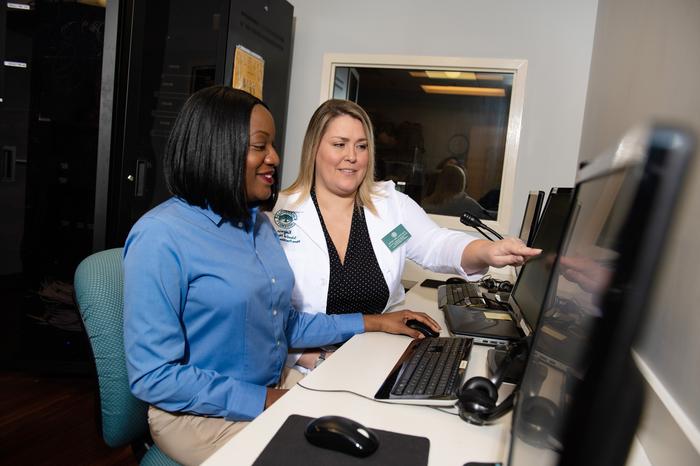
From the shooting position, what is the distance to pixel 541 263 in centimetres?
140

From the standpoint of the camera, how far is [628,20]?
2.19m

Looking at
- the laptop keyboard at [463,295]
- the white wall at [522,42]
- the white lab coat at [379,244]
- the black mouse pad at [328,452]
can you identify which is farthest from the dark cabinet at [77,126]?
the black mouse pad at [328,452]

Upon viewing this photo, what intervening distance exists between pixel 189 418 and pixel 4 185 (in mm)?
2068

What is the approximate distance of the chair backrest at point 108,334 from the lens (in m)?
1.11

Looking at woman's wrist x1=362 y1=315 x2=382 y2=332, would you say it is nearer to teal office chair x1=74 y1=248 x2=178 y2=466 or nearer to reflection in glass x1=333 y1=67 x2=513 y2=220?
teal office chair x1=74 y1=248 x2=178 y2=466

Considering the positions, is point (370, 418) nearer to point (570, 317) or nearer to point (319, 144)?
point (570, 317)

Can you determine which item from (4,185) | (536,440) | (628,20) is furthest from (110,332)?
→ (628,20)

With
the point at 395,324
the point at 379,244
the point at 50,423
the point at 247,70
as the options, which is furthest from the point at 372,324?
the point at 247,70

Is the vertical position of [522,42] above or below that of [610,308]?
above

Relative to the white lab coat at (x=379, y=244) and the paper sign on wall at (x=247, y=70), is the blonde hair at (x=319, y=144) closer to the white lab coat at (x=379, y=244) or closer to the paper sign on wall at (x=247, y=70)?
the white lab coat at (x=379, y=244)

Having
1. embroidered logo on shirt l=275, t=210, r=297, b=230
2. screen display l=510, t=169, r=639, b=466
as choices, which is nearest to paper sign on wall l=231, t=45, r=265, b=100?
embroidered logo on shirt l=275, t=210, r=297, b=230

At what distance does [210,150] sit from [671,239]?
1.04 metres

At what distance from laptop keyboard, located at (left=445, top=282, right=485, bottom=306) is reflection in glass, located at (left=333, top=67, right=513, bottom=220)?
3.36 ft

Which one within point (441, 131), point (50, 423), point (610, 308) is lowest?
point (50, 423)
